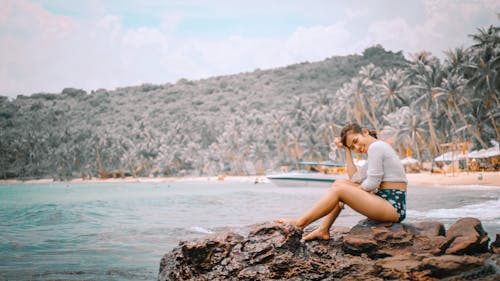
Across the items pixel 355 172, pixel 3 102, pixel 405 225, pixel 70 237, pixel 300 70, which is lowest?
pixel 70 237

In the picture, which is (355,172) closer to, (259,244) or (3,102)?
(259,244)

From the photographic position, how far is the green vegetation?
128ft

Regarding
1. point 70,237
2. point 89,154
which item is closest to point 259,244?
point 70,237

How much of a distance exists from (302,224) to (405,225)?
906 millimetres

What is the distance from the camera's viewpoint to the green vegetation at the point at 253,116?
128 feet

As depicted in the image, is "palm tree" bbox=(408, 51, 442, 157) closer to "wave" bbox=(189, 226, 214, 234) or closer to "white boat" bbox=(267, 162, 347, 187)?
"white boat" bbox=(267, 162, 347, 187)

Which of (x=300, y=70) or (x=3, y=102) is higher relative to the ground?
(x=300, y=70)

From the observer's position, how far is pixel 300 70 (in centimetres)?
12081

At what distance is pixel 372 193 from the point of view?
13.3 feet

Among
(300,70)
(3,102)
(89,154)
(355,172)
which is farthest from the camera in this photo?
(300,70)

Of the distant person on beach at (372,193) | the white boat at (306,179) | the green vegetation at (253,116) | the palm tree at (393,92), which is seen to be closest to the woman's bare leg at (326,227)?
the distant person on beach at (372,193)

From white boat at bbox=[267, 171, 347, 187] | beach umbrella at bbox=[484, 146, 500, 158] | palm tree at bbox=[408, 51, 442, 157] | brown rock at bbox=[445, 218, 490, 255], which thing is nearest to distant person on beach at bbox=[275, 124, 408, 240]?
brown rock at bbox=[445, 218, 490, 255]

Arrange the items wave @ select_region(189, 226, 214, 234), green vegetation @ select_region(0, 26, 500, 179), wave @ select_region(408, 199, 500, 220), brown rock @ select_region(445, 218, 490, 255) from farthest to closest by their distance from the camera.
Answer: green vegetation @ select_region(0, 26, 500, 179) → wave @ select_region(408, 199, 500, 220) → wave @ select_region(189, 226, 214, 234) → brown rock @ select_region(445, 218, 490, 255)

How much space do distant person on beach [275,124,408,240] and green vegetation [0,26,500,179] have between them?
3058 centimetres
